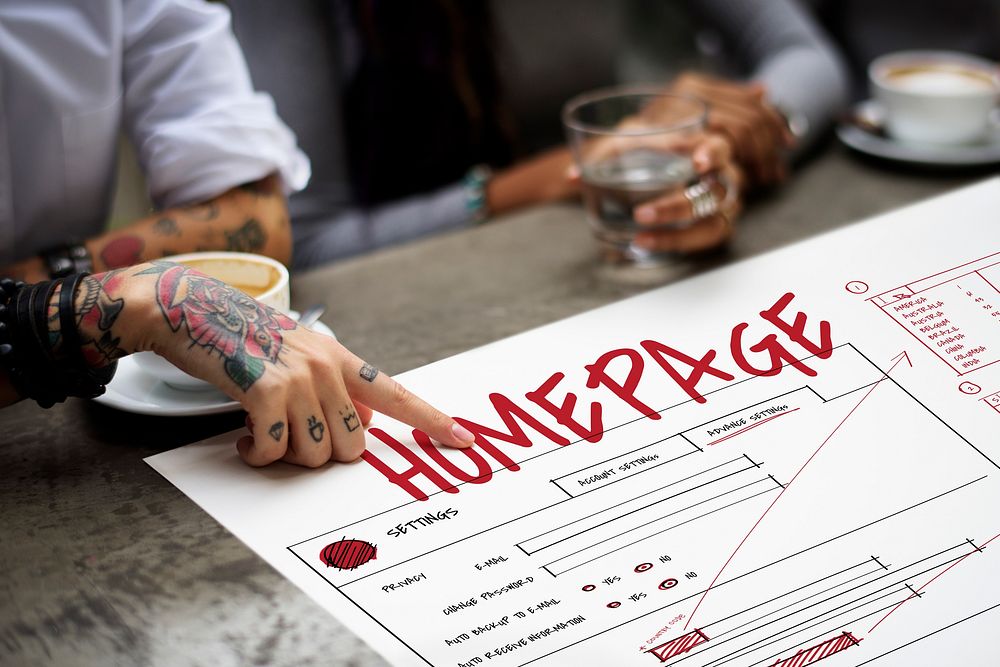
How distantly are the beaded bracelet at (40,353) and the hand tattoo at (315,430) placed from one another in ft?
0.50

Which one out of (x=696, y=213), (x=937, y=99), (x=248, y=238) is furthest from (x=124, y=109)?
(x=937, y=99)

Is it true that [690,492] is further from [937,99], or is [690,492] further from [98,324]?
[937,99]

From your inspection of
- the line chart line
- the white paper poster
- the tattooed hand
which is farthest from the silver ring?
the tattooed hand

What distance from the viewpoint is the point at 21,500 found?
578 millimetres

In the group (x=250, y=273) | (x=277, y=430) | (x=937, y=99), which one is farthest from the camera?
(x=937, y=99)

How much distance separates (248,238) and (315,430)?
0.37 meters

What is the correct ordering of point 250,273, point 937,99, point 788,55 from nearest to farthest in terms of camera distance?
point 250,273 → point 937,99 → point 788,55

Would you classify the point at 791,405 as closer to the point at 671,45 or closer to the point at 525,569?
the point at 525,569

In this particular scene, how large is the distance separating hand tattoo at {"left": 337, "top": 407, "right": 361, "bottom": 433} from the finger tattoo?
0.12ft

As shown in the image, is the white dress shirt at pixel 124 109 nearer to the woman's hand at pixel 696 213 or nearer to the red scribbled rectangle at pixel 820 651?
the woman's hand at pixel 696 213

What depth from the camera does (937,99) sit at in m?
0.95

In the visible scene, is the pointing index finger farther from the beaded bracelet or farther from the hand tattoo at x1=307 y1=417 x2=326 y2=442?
the beaded bracelet

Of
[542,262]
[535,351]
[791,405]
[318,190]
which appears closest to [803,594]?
[791,405]

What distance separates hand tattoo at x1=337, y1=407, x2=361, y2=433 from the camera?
23.1 inches
